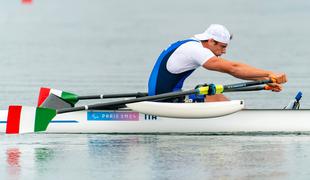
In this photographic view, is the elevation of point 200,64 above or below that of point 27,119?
above

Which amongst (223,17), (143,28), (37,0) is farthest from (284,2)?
(37,0)

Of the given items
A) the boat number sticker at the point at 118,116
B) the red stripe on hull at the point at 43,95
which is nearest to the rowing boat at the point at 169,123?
the boat number sticker at the point at 118,116

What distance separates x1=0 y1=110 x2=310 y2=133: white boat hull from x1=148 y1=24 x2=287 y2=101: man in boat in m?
0.37

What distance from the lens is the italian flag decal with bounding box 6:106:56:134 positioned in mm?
14703

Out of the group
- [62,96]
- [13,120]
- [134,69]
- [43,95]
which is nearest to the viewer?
[13,120]

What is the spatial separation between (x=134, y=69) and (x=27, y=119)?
1533 centimetres

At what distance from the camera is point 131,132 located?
15.5m

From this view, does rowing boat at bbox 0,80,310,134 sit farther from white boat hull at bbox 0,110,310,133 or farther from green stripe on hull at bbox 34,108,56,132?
green stripe on hull at bbox 34,108,56,132

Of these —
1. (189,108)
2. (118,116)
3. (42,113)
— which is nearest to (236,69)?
(189,108)

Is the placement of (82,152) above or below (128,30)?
below

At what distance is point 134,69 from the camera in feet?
98.5

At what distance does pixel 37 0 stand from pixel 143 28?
47.7 feet

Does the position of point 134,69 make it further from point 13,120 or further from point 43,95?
point 13,120

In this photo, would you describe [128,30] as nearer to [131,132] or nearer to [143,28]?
[143,28]
